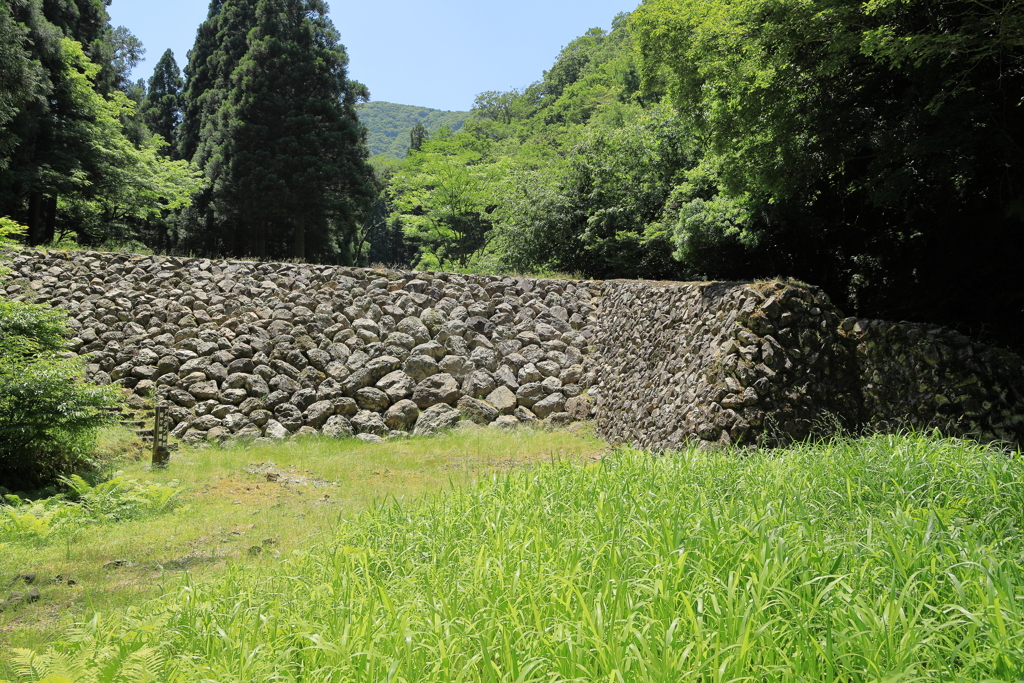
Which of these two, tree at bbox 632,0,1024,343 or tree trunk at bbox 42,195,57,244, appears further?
tree trunk at bbox 42,195,57,244

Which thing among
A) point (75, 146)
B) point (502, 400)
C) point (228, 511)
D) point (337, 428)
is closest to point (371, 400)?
point (337, 428)

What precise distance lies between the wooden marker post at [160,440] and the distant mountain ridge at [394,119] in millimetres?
63335

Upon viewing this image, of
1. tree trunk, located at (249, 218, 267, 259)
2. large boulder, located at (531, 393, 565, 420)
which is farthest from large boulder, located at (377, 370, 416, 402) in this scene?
tree trunk, located at (249, 218, 267, 259)

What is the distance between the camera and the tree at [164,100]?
87.7ft

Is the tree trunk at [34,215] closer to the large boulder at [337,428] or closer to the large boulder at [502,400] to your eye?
the large boulder at [337,428]

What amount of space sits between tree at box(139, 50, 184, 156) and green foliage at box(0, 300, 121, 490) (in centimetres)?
2266

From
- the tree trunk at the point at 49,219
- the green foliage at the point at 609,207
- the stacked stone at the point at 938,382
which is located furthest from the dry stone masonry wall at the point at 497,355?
the tree trunk at the point at 49,219

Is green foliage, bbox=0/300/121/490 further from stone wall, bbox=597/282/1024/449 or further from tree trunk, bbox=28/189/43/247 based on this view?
tree trunk, bbox=28/189/43/247

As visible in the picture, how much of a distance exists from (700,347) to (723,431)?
4.01ft

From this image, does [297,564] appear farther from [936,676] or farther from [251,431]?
[251,431]

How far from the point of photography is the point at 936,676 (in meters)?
2.00

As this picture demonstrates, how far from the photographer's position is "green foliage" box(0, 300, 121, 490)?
664 cm

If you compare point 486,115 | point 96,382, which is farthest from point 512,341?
point 486,115

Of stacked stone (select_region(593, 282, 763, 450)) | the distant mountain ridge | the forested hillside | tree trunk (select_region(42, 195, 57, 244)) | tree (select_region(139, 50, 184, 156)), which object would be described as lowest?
stacked stone (select_region(593, 282, 763, 450))
